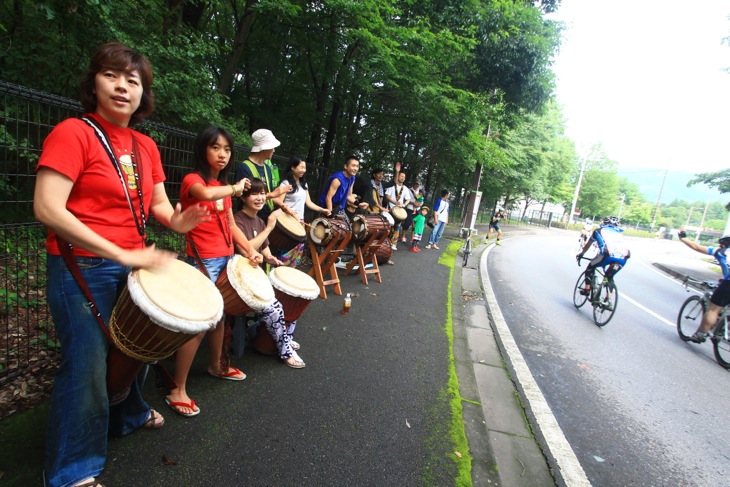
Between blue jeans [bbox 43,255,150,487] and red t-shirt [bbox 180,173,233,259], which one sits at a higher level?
red t-shirt [bbox 180,173,233,259]

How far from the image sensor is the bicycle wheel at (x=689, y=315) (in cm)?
624

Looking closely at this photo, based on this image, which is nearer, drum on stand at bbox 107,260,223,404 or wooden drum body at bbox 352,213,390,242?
drum on stand at bbox 107,260,223,404

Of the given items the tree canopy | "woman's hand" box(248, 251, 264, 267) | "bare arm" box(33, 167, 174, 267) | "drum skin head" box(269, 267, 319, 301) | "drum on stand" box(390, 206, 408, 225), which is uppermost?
the tree canopy

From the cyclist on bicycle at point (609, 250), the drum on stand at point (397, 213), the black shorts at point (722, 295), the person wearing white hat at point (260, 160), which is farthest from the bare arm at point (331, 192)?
the black shorts at point (722, 295)

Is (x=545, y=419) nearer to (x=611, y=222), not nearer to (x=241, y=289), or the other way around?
(x=241, y=289)

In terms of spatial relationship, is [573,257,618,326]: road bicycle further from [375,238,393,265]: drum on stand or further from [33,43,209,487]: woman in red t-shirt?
[33,43,209,487]: woman in red t-shirt

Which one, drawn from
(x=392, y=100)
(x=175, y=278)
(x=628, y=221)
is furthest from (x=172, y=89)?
(x=628, y=221)

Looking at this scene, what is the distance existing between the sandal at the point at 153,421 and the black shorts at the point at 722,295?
7.31m

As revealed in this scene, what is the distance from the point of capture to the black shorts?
18.6 feet

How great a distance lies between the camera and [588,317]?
22.7ft

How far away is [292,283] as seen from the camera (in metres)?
3.37

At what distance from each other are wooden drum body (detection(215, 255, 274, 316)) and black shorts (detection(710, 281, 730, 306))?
6599mm

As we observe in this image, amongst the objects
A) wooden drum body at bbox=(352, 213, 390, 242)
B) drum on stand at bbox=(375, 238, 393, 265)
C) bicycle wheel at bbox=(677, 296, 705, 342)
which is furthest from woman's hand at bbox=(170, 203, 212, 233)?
bicycle wheel at bbox=(677, 296, 705, 342)

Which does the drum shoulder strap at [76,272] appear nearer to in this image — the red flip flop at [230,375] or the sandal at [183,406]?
the sandal at [183,406]
